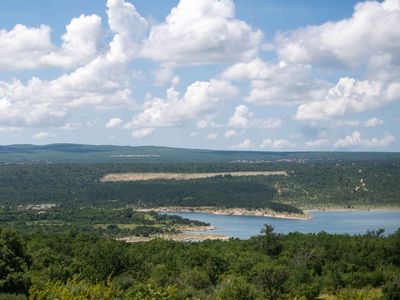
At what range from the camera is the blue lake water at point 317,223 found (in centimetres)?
11962

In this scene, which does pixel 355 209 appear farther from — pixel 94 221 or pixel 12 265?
pixel 12 265

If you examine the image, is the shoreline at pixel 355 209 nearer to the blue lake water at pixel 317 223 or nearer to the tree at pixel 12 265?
the blue lake water at pixel 317 223

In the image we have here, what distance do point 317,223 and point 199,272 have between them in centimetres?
9438

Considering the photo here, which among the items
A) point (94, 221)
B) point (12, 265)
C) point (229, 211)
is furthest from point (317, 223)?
point (12, 265)

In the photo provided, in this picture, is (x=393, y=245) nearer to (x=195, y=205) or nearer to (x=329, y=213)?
(x=329, y=213)

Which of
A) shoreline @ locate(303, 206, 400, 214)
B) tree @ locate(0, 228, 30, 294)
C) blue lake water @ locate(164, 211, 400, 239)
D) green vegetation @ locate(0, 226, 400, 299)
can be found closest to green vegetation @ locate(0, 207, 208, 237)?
blue lake water @ locate(164, 211, 400, 239)

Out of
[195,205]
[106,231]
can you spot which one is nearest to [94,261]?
[106,231]

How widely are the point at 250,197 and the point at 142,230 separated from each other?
69008mm

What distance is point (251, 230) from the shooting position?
410ft

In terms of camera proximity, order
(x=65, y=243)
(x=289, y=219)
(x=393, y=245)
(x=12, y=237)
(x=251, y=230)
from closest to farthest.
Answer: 1. (x=12, y=237)
2. (x=393, y=245)
3. (x=65, y=243)
4. (x=251, y=230)
5. (x=289, y=219)

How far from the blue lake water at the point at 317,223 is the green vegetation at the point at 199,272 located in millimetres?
58548

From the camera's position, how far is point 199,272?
1740 inches

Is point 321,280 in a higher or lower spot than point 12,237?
lower

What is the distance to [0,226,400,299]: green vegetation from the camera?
35875 millimetres
